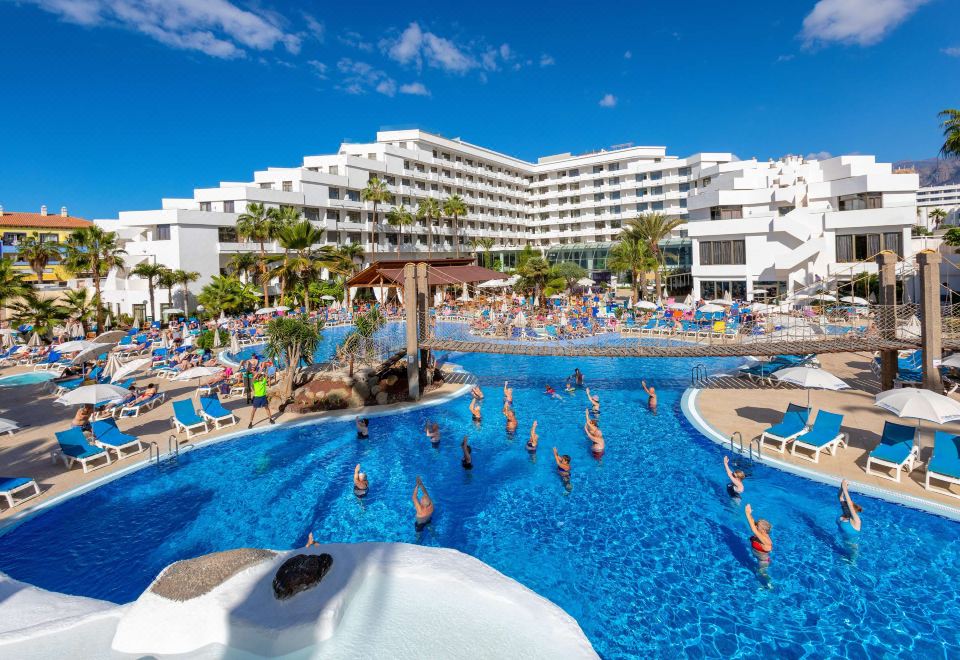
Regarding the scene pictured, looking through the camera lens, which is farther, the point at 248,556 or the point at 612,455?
the point at 612,455

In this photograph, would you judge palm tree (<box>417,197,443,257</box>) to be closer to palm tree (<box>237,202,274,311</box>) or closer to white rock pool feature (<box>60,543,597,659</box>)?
palm tree (<box>237,202,274,311</box>)

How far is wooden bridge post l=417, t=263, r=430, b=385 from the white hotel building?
27.8 meters

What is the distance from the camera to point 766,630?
6535 mm

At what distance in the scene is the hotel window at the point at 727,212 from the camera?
130 feet

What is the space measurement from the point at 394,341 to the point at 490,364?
446cm

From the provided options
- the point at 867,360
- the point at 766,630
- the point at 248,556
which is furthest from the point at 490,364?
the point at 248,556

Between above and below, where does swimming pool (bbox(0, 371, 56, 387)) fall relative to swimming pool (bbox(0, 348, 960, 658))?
above

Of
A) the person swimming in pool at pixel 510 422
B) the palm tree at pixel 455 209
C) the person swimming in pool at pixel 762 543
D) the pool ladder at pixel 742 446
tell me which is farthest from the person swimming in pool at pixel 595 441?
the palm tree at pixel 455 209

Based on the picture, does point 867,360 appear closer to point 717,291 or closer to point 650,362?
point 650,362

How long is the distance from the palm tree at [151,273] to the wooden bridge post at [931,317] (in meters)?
38.6

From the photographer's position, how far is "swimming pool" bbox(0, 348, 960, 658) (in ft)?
21.9

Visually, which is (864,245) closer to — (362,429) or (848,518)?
(848,518)

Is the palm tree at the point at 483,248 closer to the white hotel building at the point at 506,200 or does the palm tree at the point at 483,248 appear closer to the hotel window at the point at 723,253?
the white hotel building at the point at 506,200

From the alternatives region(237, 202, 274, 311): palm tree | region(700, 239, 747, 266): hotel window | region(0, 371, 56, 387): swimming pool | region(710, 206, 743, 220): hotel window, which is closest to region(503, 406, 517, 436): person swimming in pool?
region(0, 371, 56, 387): swimming pool
